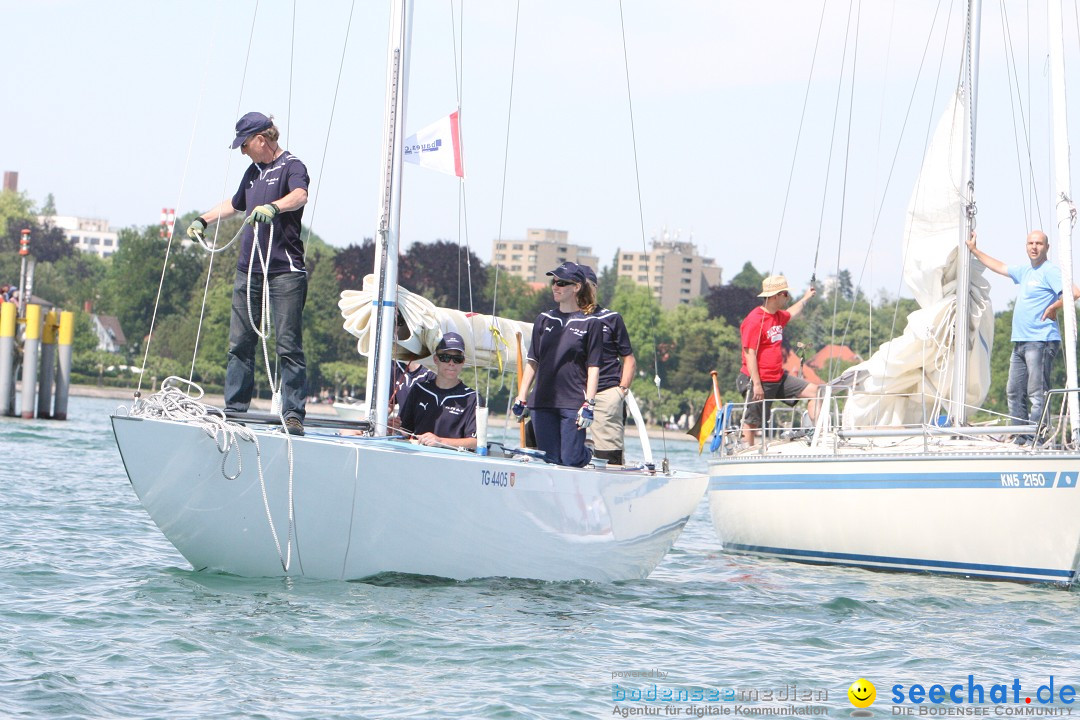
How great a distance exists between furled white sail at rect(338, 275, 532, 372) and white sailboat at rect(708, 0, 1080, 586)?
3.43 meters

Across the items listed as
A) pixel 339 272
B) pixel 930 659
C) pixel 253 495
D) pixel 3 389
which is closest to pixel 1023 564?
pixel 930 659

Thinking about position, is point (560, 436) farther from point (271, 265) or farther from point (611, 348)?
A: point (271, 265)

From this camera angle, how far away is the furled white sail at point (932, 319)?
44.1 ft

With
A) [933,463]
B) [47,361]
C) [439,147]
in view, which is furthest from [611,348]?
[47,361]

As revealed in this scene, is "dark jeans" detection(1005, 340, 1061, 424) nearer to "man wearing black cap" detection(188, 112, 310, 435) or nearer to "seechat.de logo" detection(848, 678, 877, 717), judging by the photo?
"seechat.de logo" detection(848, 678, 877, 717)

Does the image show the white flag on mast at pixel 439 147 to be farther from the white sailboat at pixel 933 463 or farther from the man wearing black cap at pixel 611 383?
the white sailboat at pixel 933 463

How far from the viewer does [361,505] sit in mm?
8164

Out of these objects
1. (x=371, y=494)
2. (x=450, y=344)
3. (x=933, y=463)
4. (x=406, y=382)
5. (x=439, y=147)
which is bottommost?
(x=371, y=494)

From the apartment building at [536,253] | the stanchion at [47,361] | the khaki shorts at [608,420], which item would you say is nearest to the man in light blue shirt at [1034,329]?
the khaki shorts at [608,420]

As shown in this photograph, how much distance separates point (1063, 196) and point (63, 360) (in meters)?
25.4

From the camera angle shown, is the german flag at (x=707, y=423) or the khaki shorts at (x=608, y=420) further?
the german flag at (x=707, y=423)

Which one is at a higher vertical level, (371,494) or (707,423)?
(707,423)

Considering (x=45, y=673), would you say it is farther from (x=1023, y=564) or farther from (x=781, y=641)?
(x=1023, y=564)

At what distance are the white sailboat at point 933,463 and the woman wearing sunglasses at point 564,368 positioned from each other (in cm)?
352
